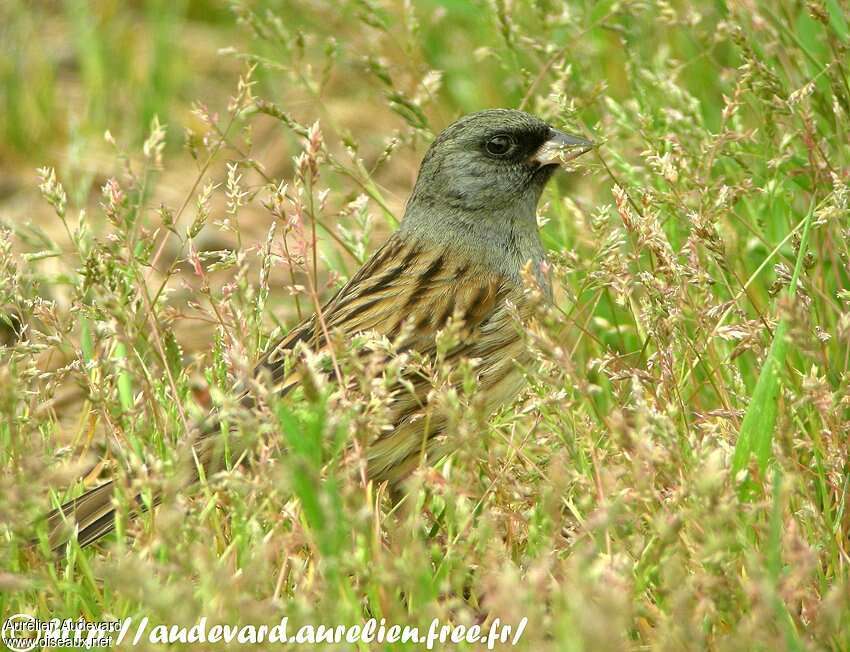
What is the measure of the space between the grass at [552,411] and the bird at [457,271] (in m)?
0.11

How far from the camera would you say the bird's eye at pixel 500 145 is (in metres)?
3.71

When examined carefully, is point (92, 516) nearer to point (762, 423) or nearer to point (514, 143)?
point (762, 423)

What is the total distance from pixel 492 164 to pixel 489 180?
0.16ft

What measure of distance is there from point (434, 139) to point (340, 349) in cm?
167

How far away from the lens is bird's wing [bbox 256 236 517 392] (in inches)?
126

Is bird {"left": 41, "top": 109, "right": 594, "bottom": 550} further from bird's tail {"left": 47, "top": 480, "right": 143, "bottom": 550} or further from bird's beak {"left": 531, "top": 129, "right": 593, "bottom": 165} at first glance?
bird's tail {"left": 47, "top": 480, "right": 143, "bottom": 550}

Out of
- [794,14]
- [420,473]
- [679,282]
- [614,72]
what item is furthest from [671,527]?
[614,72]

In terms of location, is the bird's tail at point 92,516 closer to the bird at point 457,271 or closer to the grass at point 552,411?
the grass at point 552,411

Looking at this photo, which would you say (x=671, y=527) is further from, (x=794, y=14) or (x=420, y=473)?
(x=794, y=14)

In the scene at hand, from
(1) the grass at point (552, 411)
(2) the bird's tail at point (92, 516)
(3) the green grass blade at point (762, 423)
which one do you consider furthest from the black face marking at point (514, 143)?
(2) the bird's tail at point (92, 516)

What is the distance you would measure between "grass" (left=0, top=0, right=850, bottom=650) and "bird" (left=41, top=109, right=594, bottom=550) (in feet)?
0.37

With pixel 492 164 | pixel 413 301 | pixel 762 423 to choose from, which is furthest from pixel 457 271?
pixel 762 423

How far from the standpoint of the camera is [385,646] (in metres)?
2.22

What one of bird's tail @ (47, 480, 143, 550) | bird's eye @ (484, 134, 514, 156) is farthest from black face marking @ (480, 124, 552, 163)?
bird's tail @ (47, 480, 143, 550)
